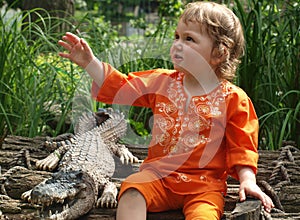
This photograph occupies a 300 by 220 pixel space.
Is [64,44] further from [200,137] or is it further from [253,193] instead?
[253,193]

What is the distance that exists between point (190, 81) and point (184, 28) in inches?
10.0

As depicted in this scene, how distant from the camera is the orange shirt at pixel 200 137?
2.55m

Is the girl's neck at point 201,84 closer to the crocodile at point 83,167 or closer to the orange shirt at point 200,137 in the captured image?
the orange shirt at point 200,137

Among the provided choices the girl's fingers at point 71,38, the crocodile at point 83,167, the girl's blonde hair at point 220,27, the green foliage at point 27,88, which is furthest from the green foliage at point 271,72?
the girl's fingers at point 71,38

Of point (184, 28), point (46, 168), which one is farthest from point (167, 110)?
point (46, 168)

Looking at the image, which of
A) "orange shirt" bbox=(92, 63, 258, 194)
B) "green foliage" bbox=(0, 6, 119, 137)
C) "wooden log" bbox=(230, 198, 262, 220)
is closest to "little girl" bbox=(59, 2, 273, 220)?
"orange shirt" bbox=(92, 63, 258, 194)

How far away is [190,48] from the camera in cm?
253

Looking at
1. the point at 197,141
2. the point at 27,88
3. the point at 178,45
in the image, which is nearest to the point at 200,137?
the point at 197,141

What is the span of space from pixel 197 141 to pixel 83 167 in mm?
666

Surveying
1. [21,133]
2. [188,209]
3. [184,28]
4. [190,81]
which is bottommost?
[21,133]

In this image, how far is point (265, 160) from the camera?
11.1 ft

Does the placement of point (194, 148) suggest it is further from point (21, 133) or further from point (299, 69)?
point (21, 133)

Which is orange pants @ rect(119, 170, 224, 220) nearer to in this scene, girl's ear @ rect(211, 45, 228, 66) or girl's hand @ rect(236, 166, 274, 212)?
girl's hand @ rect(236, 166, 274, 212)

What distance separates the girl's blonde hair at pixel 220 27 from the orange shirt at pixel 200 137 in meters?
0.09
